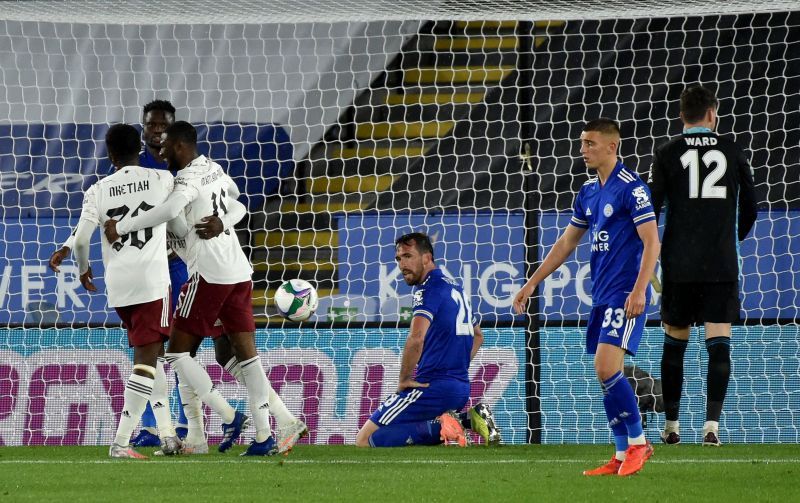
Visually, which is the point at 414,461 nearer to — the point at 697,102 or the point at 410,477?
the point at 410,477

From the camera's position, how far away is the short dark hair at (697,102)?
6.39 meters

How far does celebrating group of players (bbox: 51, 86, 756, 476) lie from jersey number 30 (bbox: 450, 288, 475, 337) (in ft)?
0.03

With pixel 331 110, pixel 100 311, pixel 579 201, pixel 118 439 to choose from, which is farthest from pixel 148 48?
pixel 579 201

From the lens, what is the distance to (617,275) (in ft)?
16.4

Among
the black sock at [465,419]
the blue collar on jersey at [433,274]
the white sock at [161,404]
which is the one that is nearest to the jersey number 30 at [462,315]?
the blue collar on jersey at [433,274]

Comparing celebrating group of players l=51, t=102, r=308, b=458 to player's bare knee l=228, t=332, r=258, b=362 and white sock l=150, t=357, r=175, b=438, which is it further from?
white sock l=150, t=357, r=175, b=438

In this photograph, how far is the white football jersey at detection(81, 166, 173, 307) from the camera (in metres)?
5.98

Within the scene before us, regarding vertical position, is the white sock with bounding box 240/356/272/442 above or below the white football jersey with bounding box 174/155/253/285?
below

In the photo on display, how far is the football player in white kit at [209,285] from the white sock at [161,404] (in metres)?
0.34

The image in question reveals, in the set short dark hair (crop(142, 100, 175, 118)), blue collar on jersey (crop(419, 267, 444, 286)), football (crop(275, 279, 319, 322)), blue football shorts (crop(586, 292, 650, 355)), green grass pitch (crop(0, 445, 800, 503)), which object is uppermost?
short dark hair (crop(142, 100, 175, 118))

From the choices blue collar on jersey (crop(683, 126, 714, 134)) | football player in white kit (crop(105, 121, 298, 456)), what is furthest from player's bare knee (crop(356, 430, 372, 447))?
blue collar on jersey (crop(683, 126, 714, 134))

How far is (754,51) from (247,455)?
6498 mm

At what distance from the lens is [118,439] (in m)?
5.99

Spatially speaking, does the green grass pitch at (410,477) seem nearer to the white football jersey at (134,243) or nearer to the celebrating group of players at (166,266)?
Answer: the celebrating group of players at (166,266)
